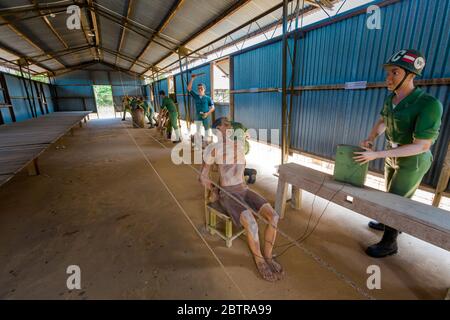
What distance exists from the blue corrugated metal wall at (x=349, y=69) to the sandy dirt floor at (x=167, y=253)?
1.26 m

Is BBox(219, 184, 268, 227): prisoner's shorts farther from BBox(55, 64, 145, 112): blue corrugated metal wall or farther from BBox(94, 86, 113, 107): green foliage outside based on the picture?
BBox(94, 86, 113, 107): green foliage outside

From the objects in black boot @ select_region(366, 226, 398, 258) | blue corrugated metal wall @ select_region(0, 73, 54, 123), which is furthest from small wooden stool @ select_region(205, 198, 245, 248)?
blue corrugated metal wall @ select_region(0, 73, 54, 123)

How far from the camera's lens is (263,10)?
15.7ft

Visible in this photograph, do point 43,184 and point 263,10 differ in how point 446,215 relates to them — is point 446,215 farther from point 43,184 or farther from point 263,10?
point 43,184

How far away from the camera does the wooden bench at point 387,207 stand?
58.6 inches

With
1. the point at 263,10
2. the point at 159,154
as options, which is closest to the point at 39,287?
the point at 159,154

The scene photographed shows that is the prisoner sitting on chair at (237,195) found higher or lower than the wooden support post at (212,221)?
higher

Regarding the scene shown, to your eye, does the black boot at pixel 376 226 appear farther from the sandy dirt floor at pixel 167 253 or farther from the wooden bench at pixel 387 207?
the wooden bench at pixel 387 207

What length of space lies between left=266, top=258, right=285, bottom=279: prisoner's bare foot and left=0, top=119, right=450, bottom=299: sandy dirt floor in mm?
56

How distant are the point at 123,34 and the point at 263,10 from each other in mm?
8202

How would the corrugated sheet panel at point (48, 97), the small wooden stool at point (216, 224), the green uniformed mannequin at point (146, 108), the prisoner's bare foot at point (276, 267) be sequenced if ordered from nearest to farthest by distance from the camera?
the prisoner's bare foot at point (276, 267) < the small wooden stool at point (216, 224) < the green uniformed mannequin at point (146, 108) < the corrugated sheet panel at point (48, 97)

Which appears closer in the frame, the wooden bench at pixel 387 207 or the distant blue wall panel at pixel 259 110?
the wooden bench at pixel 387 207

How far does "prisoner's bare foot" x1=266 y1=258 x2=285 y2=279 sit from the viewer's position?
193cm

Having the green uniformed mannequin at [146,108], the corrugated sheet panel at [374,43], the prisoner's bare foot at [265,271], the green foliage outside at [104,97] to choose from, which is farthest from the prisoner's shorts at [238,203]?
the green foliage outside at [104,97]
